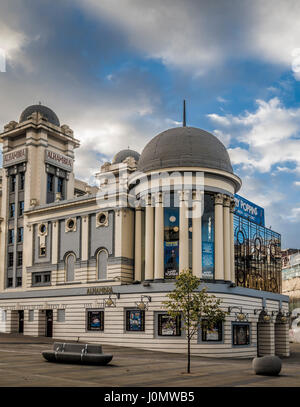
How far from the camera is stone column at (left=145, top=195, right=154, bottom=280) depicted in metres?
52.2

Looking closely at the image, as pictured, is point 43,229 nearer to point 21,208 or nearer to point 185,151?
point 21,208

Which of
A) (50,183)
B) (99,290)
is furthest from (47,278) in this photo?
(50,183)

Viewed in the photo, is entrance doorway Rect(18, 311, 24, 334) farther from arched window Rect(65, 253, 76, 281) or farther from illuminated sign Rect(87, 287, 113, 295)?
illuminated sign Rect(87, 287, 113, 295)

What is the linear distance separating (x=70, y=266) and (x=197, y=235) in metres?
17.0

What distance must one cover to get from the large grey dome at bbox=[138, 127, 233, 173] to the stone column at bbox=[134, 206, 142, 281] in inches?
192

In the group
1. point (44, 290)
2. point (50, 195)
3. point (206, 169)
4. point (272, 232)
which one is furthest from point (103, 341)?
point (272, 232)

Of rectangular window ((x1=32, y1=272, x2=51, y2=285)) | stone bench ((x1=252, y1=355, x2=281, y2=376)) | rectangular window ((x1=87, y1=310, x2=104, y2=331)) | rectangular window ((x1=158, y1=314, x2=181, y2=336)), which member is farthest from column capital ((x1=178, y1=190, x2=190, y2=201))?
stone bench ((x1=252, y1=355, x2=281, y2=376))

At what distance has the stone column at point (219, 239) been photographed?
5181 centimetres

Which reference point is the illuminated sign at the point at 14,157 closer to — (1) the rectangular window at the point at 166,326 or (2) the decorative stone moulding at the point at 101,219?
(2) the decorative stone moulding at the point at 101,219

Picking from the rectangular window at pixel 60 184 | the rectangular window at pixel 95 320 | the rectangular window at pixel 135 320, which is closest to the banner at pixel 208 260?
the rectangular window at pixel 135 320

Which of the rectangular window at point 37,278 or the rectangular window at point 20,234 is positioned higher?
the rectangular window at point 20,234

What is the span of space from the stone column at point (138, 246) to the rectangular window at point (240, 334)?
1115cm

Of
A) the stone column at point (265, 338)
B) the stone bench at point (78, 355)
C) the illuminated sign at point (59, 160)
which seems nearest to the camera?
the stone bench at point (78, 355)

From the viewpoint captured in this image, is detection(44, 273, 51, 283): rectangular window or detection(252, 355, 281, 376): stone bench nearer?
detection(252, 355, 281, 376): stone bench
